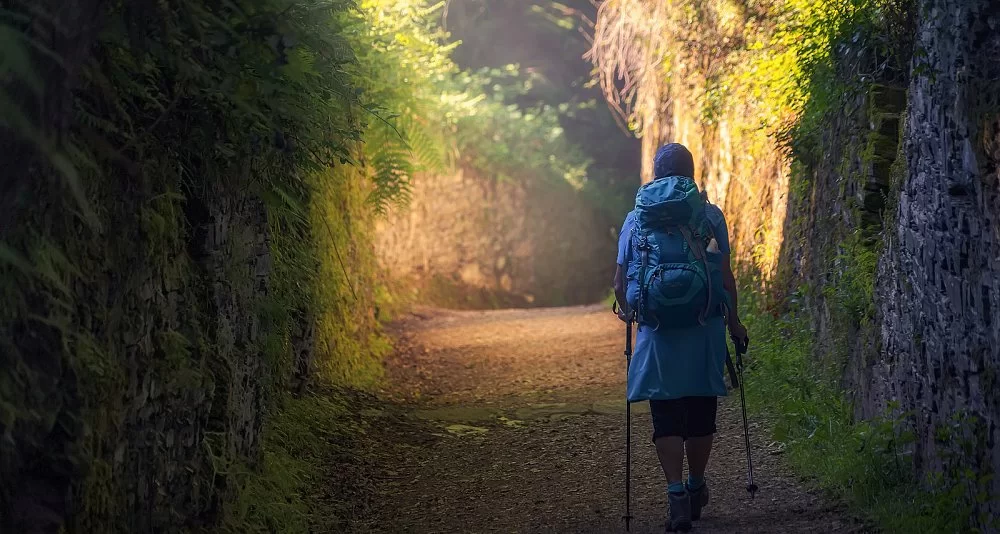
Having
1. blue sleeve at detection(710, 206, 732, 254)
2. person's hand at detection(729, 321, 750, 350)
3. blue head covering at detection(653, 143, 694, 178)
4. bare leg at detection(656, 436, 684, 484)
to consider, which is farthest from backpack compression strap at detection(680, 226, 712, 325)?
bare leg at detection(656, 436, 684, 484)

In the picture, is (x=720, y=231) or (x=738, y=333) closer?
(x=720, y=231)

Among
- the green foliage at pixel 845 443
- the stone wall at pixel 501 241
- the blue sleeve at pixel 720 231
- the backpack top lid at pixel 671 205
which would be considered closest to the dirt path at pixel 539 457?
the green foliage at pixel 845 443

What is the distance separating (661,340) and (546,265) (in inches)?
697

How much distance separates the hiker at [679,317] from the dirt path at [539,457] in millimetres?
409

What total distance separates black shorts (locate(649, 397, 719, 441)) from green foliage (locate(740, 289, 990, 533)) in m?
0.75

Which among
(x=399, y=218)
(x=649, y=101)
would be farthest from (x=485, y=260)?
(x=649, y=101)

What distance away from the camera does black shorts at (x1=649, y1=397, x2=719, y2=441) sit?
15.2 ft

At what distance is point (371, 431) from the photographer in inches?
Answer: 270

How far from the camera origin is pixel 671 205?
4.57 meters

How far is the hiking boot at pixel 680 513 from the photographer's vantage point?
4496mm

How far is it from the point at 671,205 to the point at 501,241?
16.5 metres

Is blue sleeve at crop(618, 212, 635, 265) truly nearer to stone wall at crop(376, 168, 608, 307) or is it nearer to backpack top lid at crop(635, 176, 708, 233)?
backpack top lid at crop(635, 176, 708, 233)

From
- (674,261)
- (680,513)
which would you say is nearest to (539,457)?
(680,513)

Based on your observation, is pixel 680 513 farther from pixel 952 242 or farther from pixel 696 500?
pixel 952 242
